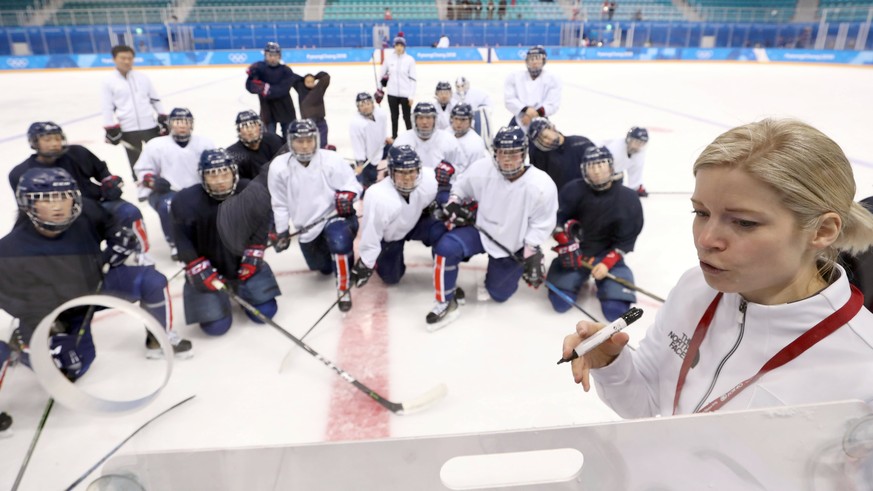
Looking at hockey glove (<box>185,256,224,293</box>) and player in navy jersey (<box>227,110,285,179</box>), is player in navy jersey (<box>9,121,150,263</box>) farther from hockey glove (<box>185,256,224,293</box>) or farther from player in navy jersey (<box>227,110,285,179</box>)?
player in navy jersey (<box>227,110,285,179</box>)

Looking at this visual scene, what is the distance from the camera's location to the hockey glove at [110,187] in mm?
3120

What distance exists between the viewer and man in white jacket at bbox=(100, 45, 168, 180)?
A: 15.4ft

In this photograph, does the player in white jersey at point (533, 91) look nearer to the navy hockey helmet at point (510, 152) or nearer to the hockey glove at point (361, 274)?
the navy hockey helmet at point (510, 152)

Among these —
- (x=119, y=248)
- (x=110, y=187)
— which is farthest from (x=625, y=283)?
(x=110, y=187)

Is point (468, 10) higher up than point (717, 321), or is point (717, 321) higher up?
point (468, 10)

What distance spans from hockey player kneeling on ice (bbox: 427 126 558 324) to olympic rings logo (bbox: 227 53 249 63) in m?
14.7

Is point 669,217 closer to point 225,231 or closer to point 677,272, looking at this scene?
point 677,272

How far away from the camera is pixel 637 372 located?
3.13 ft

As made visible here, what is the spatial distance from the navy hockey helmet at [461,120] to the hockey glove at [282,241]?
6.32 feet

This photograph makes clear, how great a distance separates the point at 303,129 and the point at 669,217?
288 cm

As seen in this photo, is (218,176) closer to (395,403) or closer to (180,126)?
(395,403)

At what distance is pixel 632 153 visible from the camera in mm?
4246

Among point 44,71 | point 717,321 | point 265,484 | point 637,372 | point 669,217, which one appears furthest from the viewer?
point 44,71

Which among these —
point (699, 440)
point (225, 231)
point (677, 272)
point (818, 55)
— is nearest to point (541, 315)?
point (677, 272)
